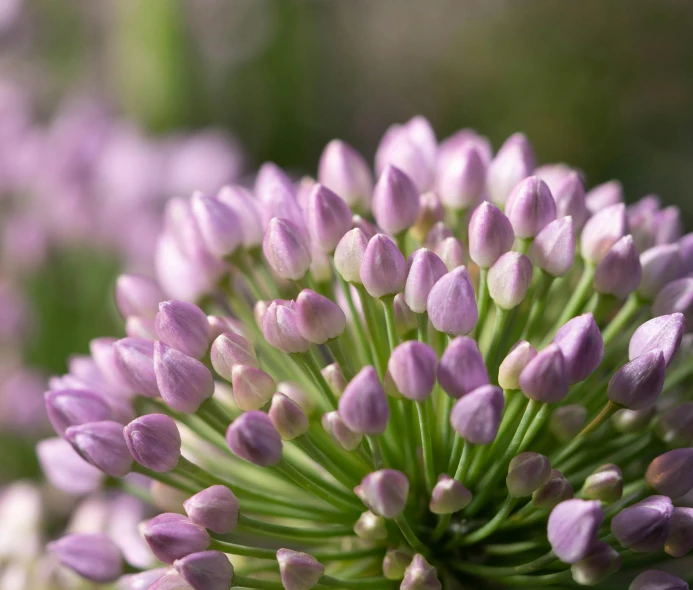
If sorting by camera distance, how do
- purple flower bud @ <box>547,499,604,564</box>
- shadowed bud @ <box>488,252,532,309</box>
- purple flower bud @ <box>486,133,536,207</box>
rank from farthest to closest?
purple flower bud @ <box>486,133,536,207</box> < shadowed bud @ <box>488,252,532,309</box> < purple flower bud @ <box>547,499,604,564</box>

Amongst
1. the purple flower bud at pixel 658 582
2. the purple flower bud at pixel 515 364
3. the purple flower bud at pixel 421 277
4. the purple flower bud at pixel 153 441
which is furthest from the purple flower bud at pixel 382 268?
the purple flower bud at pixel 658 582

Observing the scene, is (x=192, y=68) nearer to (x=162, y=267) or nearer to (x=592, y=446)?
(x=162, y=267)

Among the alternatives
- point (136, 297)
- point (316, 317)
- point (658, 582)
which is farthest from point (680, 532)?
point (136, 297)

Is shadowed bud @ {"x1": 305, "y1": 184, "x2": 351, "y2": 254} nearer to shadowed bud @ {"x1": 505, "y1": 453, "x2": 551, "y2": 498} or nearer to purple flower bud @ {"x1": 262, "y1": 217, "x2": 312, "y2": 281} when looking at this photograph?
purple flower bud @ {"x1": 262, "y1": 217, "x2": 312, "y2": 281}

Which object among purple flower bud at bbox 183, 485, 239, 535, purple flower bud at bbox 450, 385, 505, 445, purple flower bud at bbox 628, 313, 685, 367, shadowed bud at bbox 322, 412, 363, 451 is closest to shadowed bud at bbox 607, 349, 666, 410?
purple flower bud at bbox 628, 313, 685, 367

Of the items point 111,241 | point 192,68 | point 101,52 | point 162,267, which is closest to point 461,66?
point 192,68

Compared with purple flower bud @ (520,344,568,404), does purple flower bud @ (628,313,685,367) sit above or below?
above

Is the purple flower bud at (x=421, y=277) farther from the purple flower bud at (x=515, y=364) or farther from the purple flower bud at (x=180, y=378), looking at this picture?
the purple flower bud at (x=180, y=378)

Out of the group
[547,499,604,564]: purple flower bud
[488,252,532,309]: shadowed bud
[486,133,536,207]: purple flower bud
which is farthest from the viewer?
[486,133,536,207]: purple flower bud
